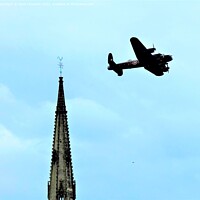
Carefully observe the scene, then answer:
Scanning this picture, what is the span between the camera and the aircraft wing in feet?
309

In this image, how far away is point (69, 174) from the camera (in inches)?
5792

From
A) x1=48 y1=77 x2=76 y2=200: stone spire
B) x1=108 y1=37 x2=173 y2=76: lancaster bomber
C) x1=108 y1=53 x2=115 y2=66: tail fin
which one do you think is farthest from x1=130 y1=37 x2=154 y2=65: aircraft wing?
x1=48 y1=77 x2=76 y2=200: stone spire

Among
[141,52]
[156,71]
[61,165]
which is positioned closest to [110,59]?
[141,52]

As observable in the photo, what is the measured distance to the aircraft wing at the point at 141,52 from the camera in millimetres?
94188

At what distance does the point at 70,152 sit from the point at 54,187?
6374mm

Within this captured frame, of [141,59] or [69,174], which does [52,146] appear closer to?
[69,174]

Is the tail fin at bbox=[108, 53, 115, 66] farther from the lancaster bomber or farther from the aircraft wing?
the aircraft wing

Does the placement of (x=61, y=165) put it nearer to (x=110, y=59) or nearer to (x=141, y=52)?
(x=110, y=59)

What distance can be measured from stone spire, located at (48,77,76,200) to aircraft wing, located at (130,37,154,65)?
53.3 m

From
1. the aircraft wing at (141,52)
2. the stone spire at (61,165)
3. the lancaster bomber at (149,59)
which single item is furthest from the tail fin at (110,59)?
the stone spire at (61,165)

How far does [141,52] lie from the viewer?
310ft

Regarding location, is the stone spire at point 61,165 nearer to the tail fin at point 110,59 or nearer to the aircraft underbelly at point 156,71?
the tail fin at point 110,59

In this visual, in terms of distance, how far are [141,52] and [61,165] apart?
5569 centimetres

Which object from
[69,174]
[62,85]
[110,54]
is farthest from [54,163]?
[110,54]
